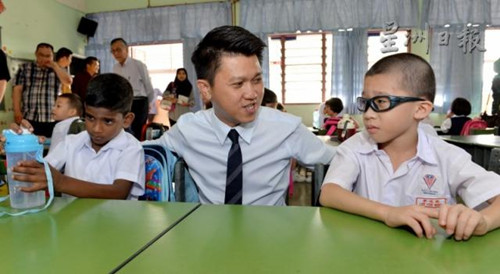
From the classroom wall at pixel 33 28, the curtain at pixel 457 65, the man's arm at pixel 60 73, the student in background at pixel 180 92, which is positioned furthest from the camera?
the student in background at pixel 180 92

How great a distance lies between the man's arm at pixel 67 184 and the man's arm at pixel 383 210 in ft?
2.15

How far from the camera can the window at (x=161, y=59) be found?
7.38 metres

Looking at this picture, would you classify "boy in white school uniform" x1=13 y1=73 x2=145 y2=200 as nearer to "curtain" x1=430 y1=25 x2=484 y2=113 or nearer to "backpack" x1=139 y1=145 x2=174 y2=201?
"backpack" x1=139 y1=145 x2=174 y2=201

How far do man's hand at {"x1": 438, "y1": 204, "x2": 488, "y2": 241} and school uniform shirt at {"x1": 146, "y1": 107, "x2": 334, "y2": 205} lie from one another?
2.27 feet

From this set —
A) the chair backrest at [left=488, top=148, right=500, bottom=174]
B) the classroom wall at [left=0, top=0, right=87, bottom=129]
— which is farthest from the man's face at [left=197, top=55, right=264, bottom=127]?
the classroom wall at [left=0, top=0, right=87, bottom=129]

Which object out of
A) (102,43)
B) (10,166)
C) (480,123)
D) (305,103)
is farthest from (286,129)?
(102,43)

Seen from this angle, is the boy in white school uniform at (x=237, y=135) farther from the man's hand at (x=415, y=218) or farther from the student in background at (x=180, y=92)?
the student in background at (x=180, y=92)

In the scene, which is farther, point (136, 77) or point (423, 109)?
point (136, 77)

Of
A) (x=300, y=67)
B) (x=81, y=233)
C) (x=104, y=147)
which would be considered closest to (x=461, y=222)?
(x=81, y=233)

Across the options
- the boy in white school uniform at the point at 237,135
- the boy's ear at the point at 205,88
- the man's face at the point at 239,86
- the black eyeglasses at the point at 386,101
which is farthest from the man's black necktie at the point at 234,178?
the black eyeglasses at the point at 386,101

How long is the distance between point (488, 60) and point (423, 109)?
662 centimetres

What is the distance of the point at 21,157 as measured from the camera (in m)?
0.95

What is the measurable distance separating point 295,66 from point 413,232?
6.44m

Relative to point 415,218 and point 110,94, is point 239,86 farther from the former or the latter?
point 415,218
